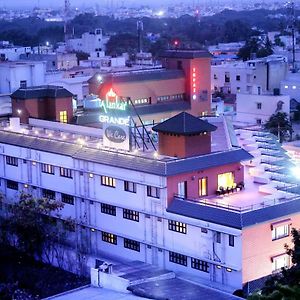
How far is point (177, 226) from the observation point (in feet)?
66.2

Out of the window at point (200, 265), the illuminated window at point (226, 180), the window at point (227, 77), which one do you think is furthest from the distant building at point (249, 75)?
the window at point (200, 265)

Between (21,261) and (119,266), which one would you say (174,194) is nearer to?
(119,266)

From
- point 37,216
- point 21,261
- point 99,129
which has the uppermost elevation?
point 99,129

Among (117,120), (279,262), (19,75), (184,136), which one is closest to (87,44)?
(19,75)

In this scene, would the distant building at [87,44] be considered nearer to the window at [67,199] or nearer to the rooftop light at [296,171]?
the window at [67,199]

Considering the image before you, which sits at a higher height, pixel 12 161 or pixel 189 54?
pixel 189 54

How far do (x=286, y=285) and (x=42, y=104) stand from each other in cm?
1635

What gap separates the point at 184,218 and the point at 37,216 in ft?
16.0

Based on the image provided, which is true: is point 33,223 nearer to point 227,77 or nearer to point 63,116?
point 63,116

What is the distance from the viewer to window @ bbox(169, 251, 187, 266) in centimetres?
2012

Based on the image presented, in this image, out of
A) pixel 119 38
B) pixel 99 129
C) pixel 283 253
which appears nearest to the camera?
pixel 283 253

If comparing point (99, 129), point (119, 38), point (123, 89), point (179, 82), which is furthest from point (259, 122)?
point (119, 38)

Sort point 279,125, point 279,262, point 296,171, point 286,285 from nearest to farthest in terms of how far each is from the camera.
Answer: point 286,285 → point 279,262 → point 296,171 → point 279,125

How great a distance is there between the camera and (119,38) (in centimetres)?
9175
